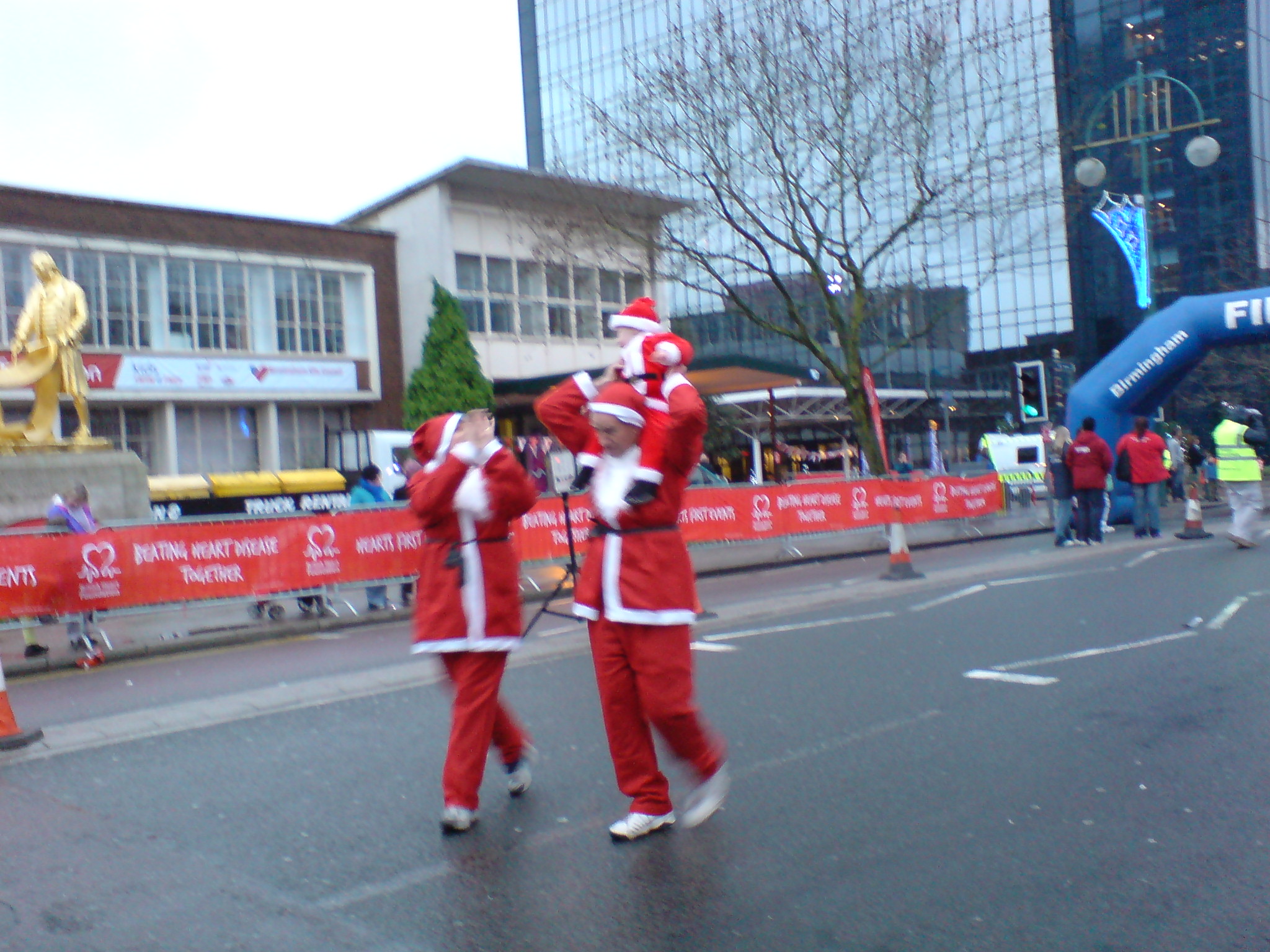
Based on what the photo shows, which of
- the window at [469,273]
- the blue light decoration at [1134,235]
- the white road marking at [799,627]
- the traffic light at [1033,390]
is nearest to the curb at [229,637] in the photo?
the white road marking at [799,627]

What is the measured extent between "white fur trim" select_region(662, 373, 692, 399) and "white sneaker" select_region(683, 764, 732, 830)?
1480 millimetres

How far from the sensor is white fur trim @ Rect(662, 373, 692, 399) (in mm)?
4426

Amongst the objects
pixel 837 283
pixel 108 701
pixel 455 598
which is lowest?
pixel 108 701

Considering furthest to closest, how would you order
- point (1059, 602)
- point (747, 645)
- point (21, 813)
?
point (1059, 602), point (747, 645), point (21, 813)

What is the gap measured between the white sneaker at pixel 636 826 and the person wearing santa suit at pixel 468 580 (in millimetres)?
611

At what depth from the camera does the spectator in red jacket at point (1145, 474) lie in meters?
17.2

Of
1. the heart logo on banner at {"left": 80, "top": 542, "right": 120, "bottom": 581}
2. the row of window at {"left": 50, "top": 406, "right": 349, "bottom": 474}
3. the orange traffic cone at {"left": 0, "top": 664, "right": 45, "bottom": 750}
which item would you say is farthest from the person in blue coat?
the row of window at {"left": 50, "top": 406, "right": 349, "bottom": 474}

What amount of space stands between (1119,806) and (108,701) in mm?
6929

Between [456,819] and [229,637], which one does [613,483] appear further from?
[229,637]

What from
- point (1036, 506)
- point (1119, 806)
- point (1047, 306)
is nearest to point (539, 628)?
point (1119, 806)

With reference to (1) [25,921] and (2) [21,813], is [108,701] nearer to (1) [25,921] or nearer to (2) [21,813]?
(2) [21,813]

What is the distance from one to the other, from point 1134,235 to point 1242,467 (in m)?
9.49

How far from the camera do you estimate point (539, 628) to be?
1109 centimetres

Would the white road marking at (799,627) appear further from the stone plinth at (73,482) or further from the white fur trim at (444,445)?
the stone plinth at (73,482)
